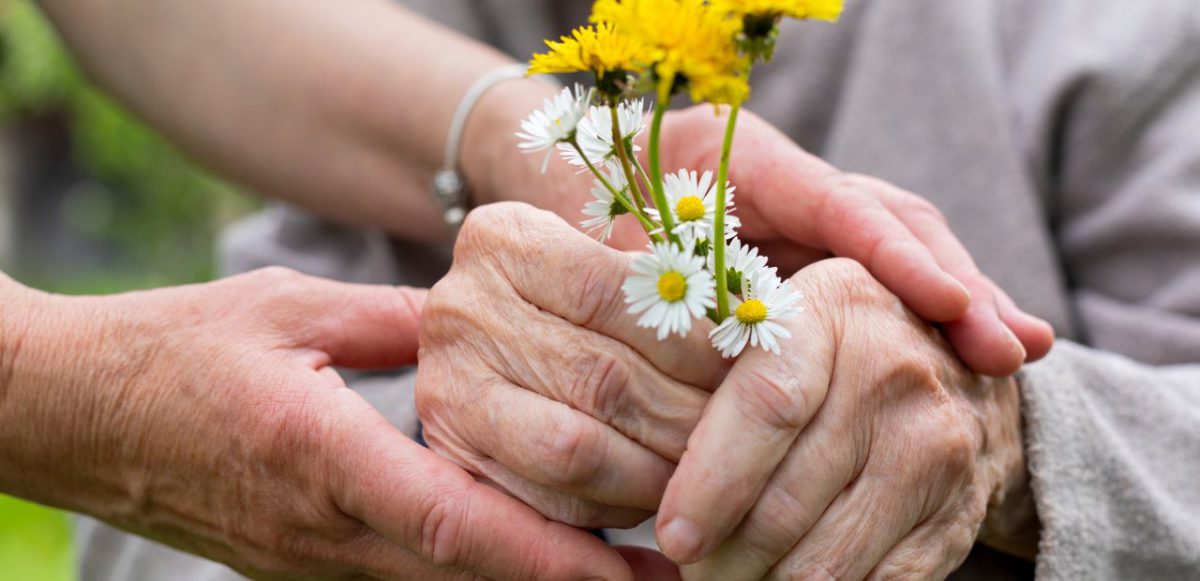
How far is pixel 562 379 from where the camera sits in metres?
0.74

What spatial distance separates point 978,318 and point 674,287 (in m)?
0.34

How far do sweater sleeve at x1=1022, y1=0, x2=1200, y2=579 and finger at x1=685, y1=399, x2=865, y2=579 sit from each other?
0.26 meters

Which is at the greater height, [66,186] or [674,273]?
[674,273]

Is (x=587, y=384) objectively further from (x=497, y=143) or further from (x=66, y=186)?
(x=66, y=186)

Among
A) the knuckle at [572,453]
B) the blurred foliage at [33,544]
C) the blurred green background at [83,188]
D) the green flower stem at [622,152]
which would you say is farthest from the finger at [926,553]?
the blurred green background at [83,188]

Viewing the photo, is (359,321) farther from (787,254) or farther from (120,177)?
(120,177)

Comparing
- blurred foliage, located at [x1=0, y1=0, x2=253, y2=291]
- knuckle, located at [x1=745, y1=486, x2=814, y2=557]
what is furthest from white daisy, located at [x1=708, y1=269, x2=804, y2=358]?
blurred foliage, located at [x1=0, y1=0, x2=253, y2=291]

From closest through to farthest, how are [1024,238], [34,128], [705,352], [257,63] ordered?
[705,352]
[1024,238]
[257,63]
[34,128]

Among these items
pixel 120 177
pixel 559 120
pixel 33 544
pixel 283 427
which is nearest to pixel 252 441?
pixel 283 427

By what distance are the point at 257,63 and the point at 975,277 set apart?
864 mm

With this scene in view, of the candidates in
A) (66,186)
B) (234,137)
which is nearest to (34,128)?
(66,186)

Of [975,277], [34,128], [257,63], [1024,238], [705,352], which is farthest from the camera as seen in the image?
[34,128]

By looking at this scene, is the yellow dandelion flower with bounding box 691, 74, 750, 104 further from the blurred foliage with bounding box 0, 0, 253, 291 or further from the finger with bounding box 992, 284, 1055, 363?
the blurred foliage with bounding box 0, 0, 253, 291

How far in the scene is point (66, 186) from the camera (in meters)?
5.66
